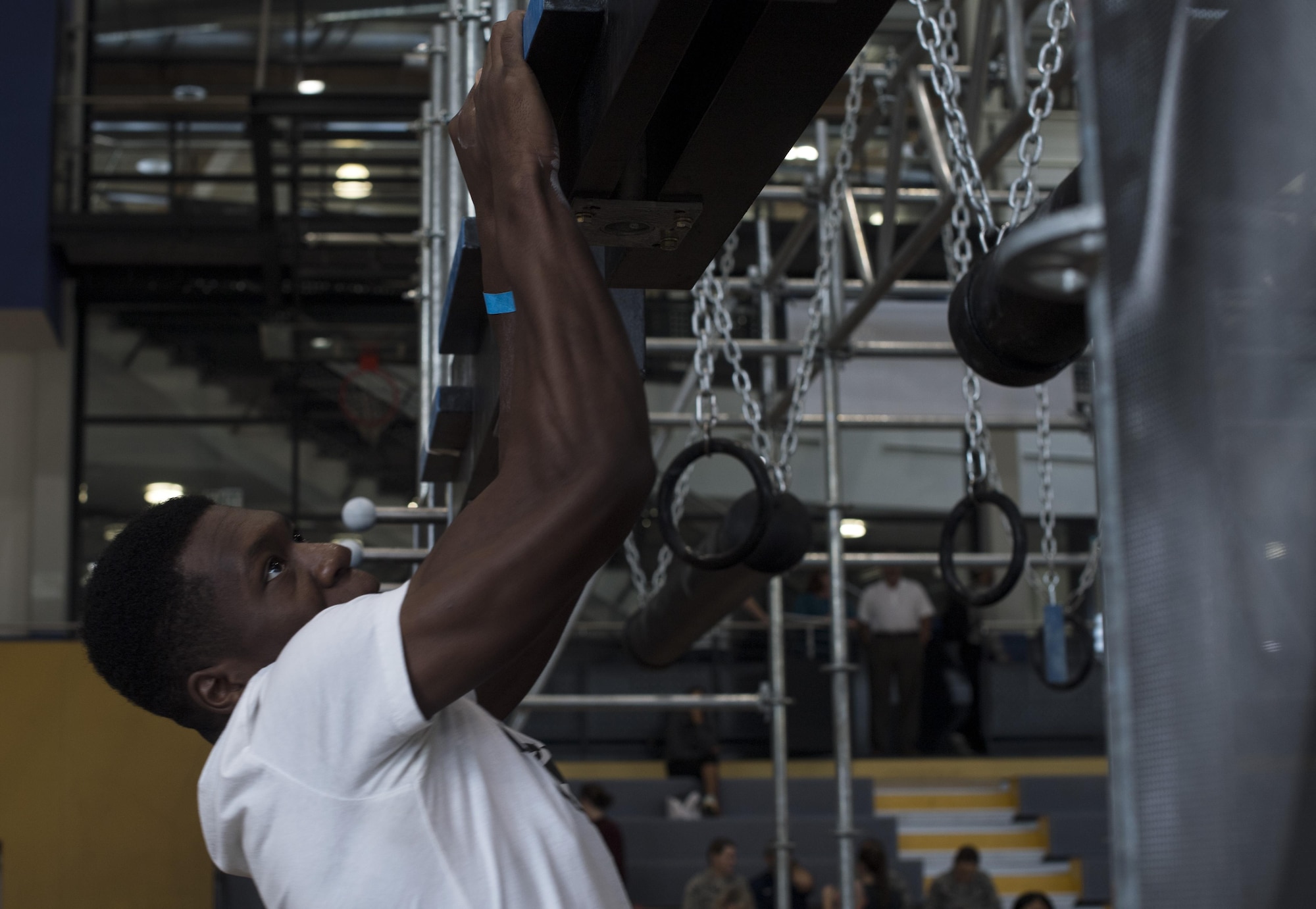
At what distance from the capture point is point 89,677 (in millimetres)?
7469

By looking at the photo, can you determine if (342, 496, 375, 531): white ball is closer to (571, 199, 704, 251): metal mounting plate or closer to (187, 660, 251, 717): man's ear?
(187, 660, 251, 717): man's ear

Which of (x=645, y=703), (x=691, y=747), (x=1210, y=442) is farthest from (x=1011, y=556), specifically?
(x=691, y=747)

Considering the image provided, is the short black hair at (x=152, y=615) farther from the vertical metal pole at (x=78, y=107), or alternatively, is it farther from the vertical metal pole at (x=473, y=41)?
the vertical metal pole at (x=78, y=107)

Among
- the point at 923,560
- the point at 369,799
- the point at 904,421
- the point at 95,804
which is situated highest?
the point at 904,421

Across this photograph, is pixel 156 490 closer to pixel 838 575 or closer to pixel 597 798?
pixel 597 798

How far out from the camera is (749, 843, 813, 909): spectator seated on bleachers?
6.39 metres

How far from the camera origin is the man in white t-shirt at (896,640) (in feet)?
27.9

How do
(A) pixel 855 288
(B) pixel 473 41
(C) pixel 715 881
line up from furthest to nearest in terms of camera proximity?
1. (C) pixel 715 881
2. (A) pixel 855 288
3. (B) pixel 473 41

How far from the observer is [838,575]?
419 cm

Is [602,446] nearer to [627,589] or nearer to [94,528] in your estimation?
[627,589]

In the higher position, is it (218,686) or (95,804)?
(218,686)

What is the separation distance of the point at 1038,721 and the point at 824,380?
18.6ft

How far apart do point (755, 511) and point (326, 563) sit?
5.87 feet

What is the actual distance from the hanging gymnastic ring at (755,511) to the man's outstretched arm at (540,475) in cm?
173
